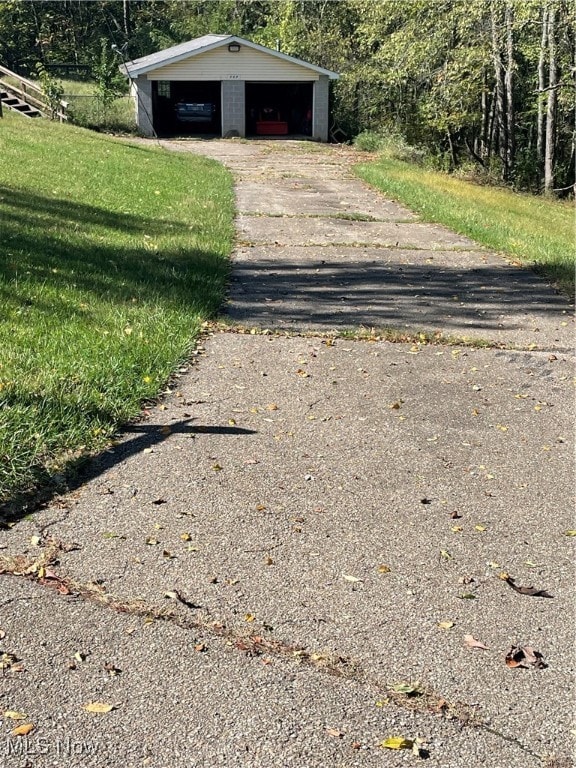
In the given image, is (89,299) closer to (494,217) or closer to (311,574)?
(311,574)

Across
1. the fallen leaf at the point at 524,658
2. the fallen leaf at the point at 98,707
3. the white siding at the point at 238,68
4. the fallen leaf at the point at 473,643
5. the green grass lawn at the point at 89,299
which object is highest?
the white siding at the point at 238,68

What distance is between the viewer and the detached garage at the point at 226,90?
33.8 m

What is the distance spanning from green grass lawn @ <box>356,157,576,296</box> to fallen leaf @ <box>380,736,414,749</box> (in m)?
6.89

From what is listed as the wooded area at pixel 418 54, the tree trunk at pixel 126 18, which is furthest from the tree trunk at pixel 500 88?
the tree trunk at pixel 126 18

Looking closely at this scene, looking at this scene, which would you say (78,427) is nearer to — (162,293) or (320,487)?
(320,487)

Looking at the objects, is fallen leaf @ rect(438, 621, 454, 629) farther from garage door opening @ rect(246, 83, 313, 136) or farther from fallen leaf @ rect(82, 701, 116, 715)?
garage door opening @ rect(246, 83, 313, 136)

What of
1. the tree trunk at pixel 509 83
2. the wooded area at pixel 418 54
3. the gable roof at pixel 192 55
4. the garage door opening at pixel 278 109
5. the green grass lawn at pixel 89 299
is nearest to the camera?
the green grass lawn at pixel 89 299

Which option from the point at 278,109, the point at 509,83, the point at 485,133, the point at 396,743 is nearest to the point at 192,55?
the point at 278,109

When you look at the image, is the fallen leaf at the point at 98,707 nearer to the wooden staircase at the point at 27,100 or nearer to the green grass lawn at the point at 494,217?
the green grass lawn at the point at 494,217

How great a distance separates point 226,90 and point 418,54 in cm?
1138

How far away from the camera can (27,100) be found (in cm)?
3106

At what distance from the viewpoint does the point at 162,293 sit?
282 inches

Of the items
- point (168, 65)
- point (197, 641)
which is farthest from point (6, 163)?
point (168, 65)

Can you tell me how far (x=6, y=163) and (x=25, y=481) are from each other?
12.5 metres
